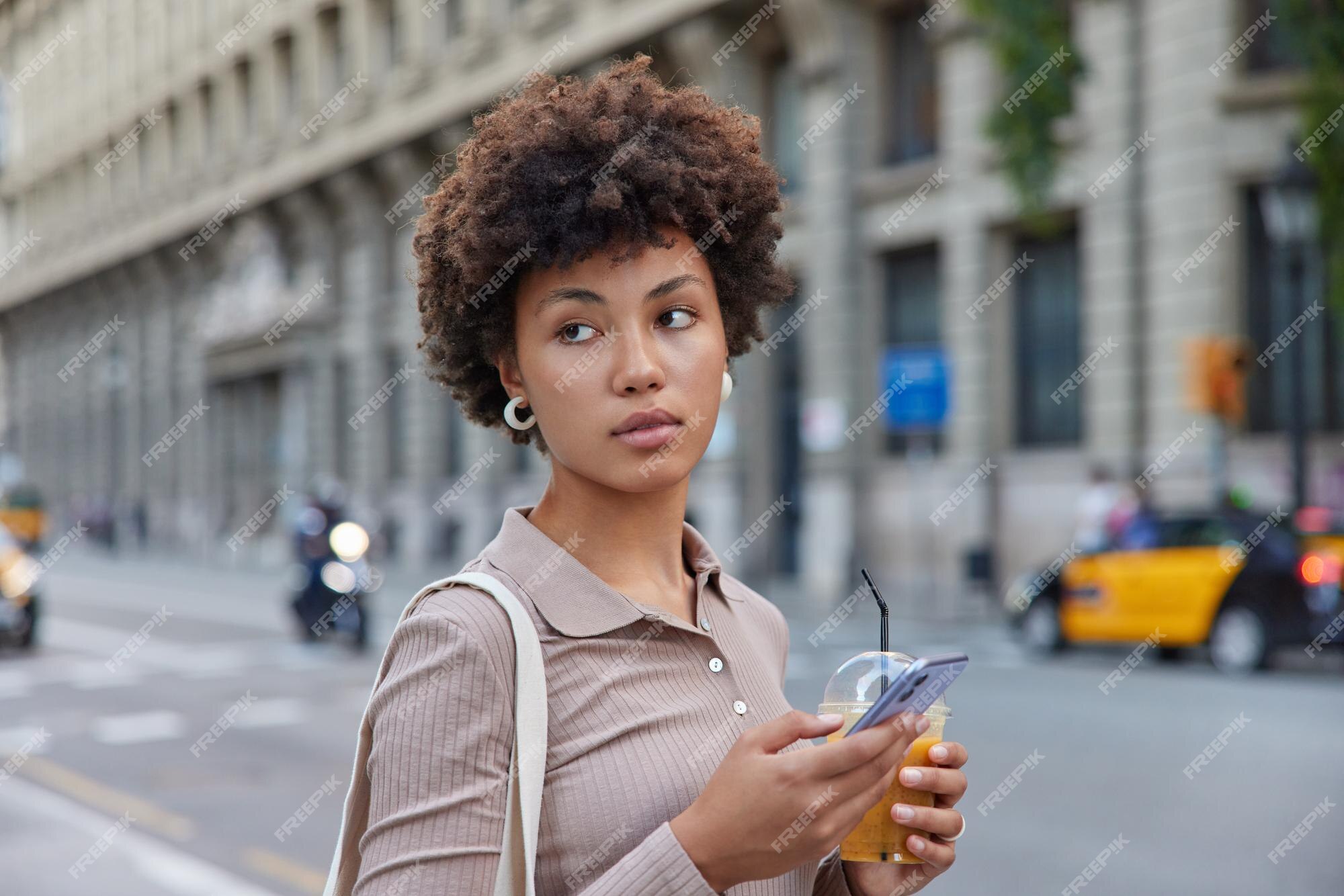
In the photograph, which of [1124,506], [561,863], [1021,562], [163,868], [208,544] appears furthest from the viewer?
[208,544]

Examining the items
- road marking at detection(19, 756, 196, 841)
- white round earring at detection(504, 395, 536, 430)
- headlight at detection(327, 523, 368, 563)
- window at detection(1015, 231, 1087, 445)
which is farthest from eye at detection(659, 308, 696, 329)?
window at detection(1015, 231, 1087, 445)

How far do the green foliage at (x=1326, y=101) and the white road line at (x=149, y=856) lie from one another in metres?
10.1

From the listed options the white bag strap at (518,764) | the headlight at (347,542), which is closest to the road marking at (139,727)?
the headlight at (347,542)

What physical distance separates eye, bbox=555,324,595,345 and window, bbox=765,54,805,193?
78.0 ft

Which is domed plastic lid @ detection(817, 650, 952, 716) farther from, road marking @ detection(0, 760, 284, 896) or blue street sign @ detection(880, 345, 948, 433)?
blue street sign @ detection(880, 345, 948, 433)

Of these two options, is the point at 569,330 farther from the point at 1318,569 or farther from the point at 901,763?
the point at 1318,569

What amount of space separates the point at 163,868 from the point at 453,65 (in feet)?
89.5

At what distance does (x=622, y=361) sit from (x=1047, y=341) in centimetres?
2038

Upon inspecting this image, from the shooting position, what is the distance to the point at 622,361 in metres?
1.78

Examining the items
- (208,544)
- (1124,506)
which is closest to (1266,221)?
(1124,506)

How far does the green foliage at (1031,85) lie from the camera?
13.4m

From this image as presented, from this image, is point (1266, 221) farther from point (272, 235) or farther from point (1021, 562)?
point (272, 235)

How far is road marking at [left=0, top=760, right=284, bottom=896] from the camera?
6.36 meters

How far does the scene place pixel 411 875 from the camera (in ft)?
5.13
